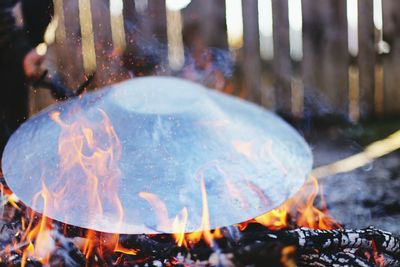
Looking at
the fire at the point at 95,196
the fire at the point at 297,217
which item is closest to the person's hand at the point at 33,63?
the fire at the point at 95,196

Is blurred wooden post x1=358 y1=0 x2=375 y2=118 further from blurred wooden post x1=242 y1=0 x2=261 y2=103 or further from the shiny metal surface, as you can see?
the shiny metal surface

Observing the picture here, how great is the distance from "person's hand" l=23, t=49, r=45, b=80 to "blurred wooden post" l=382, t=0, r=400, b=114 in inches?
128

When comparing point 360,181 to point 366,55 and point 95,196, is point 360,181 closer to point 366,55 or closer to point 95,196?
point 366,55

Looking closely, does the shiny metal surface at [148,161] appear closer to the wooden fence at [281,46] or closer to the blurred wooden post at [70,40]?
the blurred wooden post at [70,40]

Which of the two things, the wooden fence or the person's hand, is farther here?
the wooden fence

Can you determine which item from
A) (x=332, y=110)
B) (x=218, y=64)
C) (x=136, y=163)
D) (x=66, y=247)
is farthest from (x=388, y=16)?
(x=66, y=247)

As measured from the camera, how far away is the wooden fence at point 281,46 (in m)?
4.62

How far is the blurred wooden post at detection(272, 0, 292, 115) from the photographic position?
476cm

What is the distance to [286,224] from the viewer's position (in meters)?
2.30

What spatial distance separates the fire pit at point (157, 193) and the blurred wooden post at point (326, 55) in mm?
2584

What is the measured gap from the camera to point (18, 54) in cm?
275

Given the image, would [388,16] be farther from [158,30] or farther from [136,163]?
[136,163]

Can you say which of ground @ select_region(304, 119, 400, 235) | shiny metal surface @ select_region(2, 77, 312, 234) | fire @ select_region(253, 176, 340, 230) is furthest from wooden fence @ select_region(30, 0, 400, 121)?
shiny metal surface @ select_region(2, 77, 312, 234)

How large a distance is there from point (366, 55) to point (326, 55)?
0.37 metres
